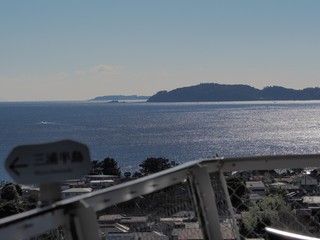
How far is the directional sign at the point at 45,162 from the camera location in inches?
62.7

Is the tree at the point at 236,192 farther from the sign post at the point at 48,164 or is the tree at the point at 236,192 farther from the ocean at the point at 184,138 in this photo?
the ocean at the point at 184,138

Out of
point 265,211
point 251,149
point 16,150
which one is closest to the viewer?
point 16,150

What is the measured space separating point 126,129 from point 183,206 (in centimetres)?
11234

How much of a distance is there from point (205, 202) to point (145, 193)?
0.65m

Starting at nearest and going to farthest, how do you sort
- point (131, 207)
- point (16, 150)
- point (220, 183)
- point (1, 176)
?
point (16, 150) → point (131, 207) → point (220, 183) → point (1, 176)

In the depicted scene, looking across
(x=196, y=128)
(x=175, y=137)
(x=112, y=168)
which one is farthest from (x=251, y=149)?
(x=196, y=128)

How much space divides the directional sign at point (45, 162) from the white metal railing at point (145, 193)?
12 centimetres

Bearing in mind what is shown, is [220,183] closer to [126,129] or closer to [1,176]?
[1,176]

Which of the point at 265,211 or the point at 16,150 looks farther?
the point at 265,211

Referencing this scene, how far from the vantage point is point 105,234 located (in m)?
2.39

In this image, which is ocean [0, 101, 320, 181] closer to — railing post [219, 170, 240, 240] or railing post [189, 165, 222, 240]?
railing post [219, 170, 240, 240]

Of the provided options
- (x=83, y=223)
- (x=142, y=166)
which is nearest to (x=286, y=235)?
(x=83, y=223)

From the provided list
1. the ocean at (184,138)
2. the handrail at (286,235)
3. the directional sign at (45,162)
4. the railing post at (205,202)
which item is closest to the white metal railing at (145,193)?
the railing post at (205,202)

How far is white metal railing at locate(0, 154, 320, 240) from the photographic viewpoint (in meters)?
1.67
